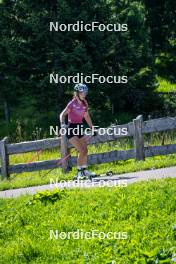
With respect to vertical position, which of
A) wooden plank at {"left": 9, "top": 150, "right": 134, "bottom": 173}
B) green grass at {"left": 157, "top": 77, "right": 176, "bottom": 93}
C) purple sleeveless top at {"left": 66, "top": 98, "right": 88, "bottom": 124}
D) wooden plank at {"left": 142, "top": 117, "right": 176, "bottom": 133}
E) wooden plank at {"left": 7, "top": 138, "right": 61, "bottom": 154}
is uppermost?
purple sleeveless top at {"left": 66, "top": 98, "right": 88, "bottom": 124}

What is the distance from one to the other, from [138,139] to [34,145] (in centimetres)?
262

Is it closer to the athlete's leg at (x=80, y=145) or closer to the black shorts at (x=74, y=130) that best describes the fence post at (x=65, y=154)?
the athlete's leg at (x=80, y=145)

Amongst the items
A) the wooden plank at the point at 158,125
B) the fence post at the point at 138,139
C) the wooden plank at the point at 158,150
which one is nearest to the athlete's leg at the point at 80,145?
the fence post at the point at 138,139

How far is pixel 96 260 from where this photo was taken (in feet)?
24.9

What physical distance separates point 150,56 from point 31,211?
67.2 ft

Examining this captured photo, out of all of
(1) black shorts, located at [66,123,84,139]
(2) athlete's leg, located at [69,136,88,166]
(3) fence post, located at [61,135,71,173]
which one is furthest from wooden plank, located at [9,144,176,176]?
(1) black shorts, located at [66,123,84,139]

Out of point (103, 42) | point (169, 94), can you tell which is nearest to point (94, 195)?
point (103, 42)

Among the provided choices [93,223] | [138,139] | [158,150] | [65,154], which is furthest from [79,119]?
[93,223]

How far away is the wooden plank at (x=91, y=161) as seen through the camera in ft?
48.9

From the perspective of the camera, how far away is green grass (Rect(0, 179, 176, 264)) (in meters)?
7.74

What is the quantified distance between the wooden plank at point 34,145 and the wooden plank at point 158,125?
218cm

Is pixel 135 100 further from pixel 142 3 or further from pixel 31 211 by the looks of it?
pixel 31 211

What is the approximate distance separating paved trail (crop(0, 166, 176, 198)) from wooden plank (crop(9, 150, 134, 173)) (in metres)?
1.66

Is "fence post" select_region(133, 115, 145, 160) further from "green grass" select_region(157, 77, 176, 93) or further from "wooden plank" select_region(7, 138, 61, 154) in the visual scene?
"green grass" select_region(157, 77, 176, 93)
